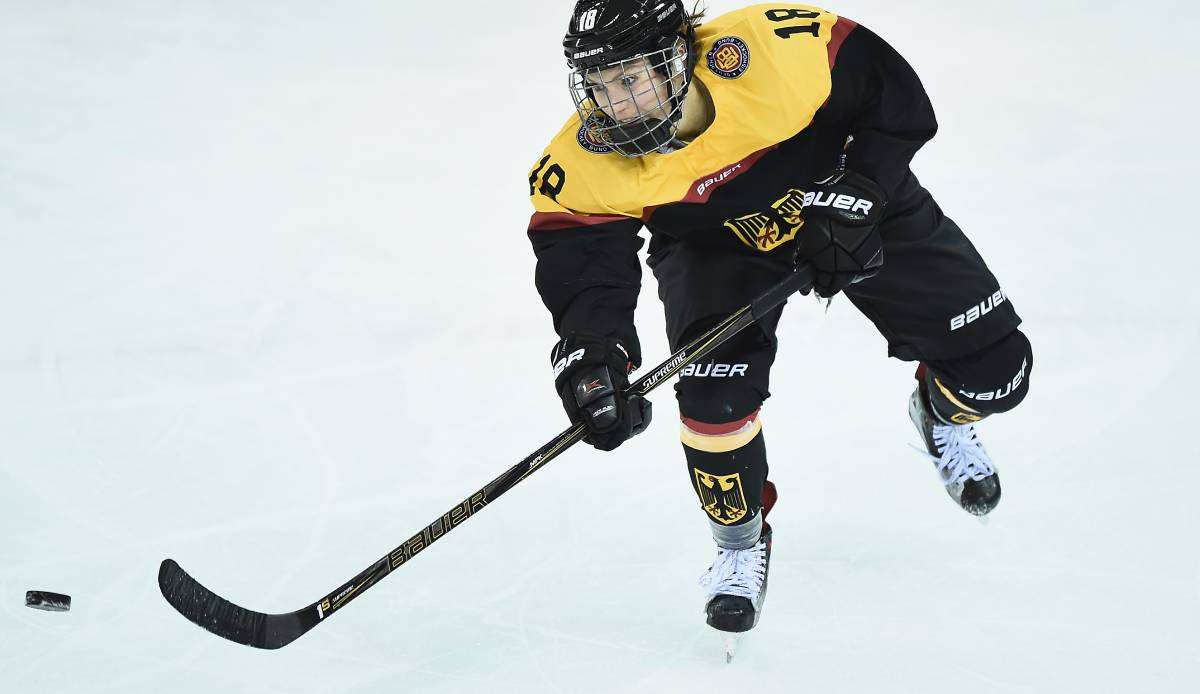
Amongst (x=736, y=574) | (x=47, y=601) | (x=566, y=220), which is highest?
(x=566, y=220)

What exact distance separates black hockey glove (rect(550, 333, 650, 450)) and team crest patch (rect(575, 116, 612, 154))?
15.7 inches

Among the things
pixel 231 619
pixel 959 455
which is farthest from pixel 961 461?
pixel 231 619

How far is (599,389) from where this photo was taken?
7.73ft

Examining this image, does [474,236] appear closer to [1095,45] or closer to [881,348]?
[881,348]

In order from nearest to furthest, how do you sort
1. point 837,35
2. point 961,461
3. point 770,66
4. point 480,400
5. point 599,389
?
point 599,389
point 770,66
point 837,35
point 961,461
point 480,400

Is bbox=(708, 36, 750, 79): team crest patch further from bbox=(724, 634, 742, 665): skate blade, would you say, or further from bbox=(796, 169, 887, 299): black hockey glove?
bbox=(724, 634, 742, 665): skate blade

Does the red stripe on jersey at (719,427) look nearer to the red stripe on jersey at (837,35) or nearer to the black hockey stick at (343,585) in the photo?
the black hockey stick at (343,585)

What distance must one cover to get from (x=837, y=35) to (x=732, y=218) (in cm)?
46

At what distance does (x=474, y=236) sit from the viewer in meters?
4.61

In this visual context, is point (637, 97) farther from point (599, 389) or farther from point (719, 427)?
point (719, 427)

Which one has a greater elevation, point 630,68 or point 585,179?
point 630,68

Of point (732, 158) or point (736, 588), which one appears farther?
point (736, 588)

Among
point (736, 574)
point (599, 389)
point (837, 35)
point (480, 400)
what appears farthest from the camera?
point (480, 400)

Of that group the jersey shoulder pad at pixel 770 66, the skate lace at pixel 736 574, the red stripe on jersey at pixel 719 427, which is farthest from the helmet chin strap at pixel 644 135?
the skate lace at pixel 736 574
